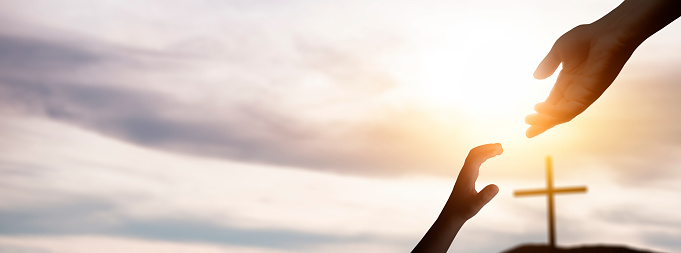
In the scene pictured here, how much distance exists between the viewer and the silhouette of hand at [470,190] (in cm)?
269

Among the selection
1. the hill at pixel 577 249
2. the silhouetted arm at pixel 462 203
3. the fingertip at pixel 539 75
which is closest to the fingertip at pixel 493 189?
the silhouetted arm at pixel 462 203

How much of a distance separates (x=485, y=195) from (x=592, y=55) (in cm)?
104

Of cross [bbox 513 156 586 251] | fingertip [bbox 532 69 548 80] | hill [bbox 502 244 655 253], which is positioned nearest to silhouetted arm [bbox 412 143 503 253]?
fingertip [bbox 532 69 548 80]

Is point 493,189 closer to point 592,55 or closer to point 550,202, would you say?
point 592,55

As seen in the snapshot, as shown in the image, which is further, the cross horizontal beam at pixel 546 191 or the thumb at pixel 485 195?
the cross horizontal beam at pixel 546 191

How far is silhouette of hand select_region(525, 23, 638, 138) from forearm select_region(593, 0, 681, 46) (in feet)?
0.10

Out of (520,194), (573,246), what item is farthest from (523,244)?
(520,194)

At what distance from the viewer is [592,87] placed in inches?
132

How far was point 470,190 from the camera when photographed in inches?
107

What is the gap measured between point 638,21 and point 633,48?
162 millimetres

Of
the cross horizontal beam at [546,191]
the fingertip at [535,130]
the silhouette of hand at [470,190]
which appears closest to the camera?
the silhouette of hand at [470,190]

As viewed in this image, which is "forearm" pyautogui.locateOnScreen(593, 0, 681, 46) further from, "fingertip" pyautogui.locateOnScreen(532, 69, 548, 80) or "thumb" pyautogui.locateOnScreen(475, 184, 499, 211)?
"thumb" pyautogui.locateOnScreen(475, 184, 499, 211)

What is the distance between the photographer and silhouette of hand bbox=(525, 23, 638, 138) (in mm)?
3227

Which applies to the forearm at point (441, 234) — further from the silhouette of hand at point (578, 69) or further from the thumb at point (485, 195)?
the silhouette of hand at point (578, 69)
